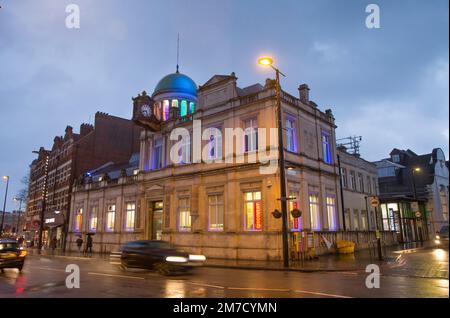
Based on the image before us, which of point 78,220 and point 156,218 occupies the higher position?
point 78,220

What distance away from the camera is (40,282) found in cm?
1211

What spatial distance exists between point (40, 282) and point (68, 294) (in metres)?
3.62

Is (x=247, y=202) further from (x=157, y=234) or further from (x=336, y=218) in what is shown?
(x=157, y=234)

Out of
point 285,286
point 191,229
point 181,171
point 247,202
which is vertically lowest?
point 285,286

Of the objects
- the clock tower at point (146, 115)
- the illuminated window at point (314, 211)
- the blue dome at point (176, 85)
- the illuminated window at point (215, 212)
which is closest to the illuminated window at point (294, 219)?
the illuminated window at point (314, 211)

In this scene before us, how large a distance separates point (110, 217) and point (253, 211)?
65.2 ft

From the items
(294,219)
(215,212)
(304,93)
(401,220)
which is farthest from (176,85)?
(401,220)

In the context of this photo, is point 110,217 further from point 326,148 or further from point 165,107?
point 326,148

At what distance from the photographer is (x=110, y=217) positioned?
36938 millimetres

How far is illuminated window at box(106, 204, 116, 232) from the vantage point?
3637 centimetres

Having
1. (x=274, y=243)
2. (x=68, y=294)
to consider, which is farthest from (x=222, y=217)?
(x=68, y=294)

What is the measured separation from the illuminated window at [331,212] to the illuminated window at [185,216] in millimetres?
11496
